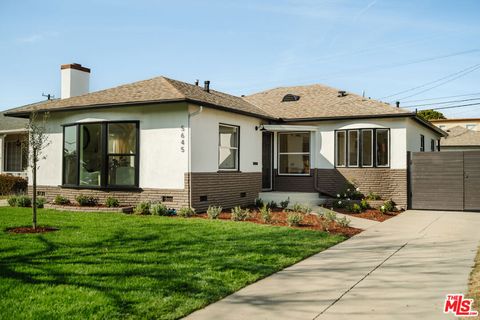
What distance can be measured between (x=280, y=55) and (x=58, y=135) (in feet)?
37.7

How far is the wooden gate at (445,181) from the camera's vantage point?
1579 cm

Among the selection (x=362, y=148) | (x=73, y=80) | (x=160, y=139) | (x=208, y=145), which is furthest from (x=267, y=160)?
(x=73, y=80)

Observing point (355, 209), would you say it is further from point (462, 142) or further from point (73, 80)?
point (462, 142)

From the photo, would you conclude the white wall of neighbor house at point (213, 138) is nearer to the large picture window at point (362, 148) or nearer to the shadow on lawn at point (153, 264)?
the large picture window at point (362, 148)

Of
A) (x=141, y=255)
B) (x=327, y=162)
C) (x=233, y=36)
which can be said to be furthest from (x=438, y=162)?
(x=141, y=255)

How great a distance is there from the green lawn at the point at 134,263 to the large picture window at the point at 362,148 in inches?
293

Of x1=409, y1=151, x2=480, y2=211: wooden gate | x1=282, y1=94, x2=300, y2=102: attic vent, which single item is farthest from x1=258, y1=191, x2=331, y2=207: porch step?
x1=282, y1=94, x2=300, y2=102: attic vent

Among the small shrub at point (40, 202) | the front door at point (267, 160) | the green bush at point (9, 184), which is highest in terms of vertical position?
the front door at point (267, 160)

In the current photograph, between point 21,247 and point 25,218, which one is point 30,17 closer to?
point 25,218

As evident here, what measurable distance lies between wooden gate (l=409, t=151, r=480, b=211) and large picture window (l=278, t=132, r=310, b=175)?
412cm

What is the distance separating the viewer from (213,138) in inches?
574

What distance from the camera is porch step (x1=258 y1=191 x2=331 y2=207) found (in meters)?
16.7

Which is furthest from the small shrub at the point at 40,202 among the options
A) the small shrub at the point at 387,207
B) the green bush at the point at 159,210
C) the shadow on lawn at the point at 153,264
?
the small shrub at the point at 387,207
